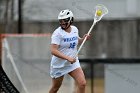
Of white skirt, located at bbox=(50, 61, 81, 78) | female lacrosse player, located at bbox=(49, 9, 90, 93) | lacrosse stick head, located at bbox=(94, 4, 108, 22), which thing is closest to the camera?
female lacrosse player, located at bbox=(49, 9, 90, 93)

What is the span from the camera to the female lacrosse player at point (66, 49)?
9.96m

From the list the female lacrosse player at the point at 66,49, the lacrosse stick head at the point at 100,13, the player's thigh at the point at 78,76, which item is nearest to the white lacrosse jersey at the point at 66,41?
the female lacrosse player at the point at 66,49

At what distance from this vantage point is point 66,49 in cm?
1009

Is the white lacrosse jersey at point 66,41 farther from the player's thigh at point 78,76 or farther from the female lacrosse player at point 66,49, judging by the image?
the player's thigh at point 78,76

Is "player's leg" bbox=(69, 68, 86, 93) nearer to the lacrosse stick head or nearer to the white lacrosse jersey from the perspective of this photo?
the white lacrosse jersey

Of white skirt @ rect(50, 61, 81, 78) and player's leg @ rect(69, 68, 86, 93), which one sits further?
white skirt @ rect(50, 61, 81, 78)

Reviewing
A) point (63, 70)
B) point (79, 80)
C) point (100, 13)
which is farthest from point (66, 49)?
point (100, 13)

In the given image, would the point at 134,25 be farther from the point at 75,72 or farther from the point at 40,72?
the point at 75,72

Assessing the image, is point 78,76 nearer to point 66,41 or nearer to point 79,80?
point 79,80

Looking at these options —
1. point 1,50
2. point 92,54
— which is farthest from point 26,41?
point 92,54

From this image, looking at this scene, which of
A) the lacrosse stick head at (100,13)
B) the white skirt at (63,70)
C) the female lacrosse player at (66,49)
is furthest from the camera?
the lacrosse stick head at (100,13)


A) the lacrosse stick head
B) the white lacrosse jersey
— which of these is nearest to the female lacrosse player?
the white lacrosse jersey

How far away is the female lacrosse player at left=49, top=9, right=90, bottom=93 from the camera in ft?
32.7

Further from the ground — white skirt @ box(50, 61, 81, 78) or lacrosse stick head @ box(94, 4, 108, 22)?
lacrosse stick head @ box(94, 4, 108, 22)
